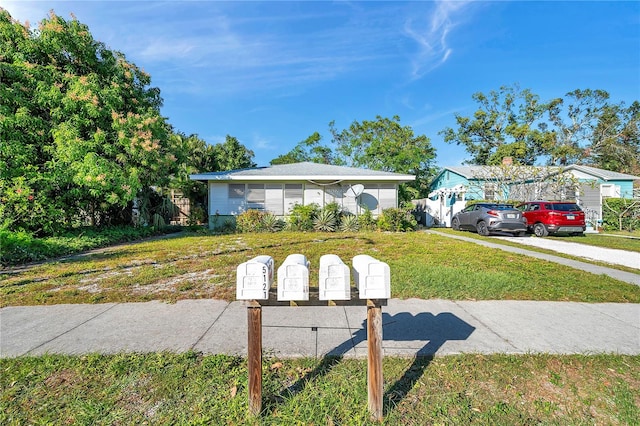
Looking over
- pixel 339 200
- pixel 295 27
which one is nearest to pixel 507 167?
pixel 339 200

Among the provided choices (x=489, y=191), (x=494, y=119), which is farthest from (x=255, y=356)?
(x=494, y=119)

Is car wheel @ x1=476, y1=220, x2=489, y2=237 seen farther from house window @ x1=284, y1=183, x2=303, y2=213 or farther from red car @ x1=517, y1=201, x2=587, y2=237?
house window @ x1=284, y1=183, x2=303, y2=213

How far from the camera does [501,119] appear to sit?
31.2 meters

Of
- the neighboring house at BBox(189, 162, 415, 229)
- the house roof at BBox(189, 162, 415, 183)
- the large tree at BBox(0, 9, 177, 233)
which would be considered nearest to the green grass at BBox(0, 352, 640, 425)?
the large tree at BBox(0, 9, 177, 233)

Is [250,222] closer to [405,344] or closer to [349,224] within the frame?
[349,224]

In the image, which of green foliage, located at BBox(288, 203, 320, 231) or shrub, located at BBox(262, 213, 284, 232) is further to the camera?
green foliage, located at BBox(288, 203, 320, 231)

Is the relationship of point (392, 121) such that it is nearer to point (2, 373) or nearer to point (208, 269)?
point (208, 269)

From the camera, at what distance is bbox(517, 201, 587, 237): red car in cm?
1245

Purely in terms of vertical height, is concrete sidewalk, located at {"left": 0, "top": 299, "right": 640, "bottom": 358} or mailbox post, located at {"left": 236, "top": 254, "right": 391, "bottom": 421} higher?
mailbox post, located at {"left": 236, "top": 254, "right": 391, "bottom": 421}

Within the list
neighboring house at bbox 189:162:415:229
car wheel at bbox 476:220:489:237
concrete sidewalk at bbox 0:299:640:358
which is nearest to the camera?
concrete sidewalk at bbox 0:299:640:358

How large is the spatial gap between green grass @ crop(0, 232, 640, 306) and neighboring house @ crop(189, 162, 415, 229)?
23.7ft

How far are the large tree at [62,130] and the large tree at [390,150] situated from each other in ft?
60.4

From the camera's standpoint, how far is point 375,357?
6.34ft

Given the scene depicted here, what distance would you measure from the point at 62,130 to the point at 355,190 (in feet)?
39.6
